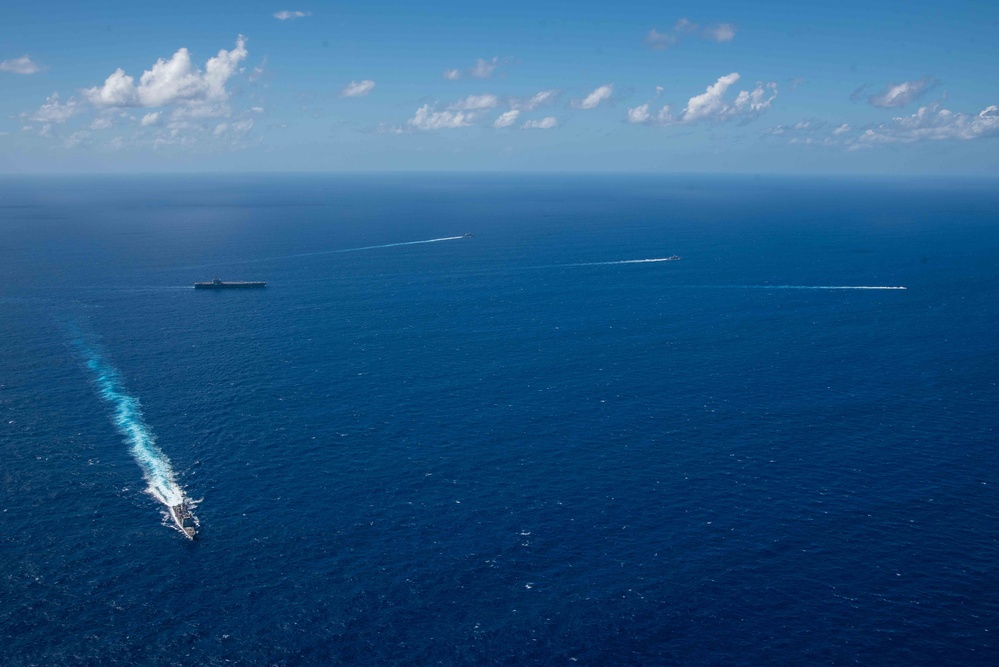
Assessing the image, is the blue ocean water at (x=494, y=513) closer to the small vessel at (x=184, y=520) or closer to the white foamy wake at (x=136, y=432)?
the white foamy wake at (x=136, y=432)

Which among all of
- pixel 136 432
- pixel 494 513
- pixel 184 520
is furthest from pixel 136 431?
pixel 494 513

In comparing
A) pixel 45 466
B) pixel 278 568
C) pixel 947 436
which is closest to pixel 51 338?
pixel 45 466

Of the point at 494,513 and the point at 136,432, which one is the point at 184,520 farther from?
the point at 494,513

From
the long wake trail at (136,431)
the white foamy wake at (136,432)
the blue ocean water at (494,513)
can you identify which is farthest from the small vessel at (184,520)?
the white foamy wake at (136,432)

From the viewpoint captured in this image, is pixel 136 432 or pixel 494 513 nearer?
pixel 494 513

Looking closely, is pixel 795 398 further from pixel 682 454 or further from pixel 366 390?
pixel 366 390

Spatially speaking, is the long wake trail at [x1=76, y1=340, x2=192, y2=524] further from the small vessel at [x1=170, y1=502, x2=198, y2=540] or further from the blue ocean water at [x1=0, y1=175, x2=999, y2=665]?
the small vessel at [x1=170, y1=502, x2=198, y2=540]

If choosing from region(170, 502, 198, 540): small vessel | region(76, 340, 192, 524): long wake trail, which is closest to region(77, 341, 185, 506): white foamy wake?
region(76, 340, 192, 524): long wake trail
